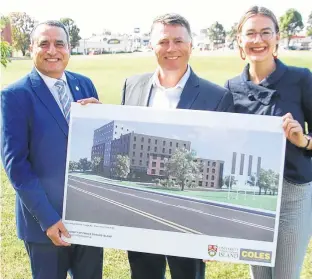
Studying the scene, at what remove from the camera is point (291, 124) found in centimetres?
210

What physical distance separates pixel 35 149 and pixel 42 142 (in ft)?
0.19

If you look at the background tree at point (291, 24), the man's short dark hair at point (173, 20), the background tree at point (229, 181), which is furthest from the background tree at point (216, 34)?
the background tree at point (229, 181)

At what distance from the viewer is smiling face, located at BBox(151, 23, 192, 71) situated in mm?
2357

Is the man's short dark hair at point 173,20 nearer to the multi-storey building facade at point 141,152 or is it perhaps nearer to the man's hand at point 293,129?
the multi-storey building facade at point 141,152

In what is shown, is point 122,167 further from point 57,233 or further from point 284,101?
point 284,101

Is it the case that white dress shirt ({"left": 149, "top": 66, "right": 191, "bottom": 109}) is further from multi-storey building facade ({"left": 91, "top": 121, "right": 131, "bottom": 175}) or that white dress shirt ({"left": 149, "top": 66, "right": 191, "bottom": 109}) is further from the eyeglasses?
the eyeglasses

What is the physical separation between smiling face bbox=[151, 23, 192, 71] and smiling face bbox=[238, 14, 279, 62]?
13.4 inches

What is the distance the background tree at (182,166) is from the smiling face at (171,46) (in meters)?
0.51

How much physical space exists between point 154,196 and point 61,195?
0.54 metres

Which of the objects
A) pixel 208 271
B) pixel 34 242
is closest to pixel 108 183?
pixel 34 242

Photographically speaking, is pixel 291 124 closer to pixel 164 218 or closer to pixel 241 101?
pixel 241 101

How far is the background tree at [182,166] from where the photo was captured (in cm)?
227

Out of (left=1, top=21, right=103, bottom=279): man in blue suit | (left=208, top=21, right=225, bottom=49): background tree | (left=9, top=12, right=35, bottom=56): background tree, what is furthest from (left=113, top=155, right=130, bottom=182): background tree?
(left=208, top=21, right=225, bottom=49): background tree

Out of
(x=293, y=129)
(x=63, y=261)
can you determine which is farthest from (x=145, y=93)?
(x=63, y=261)
